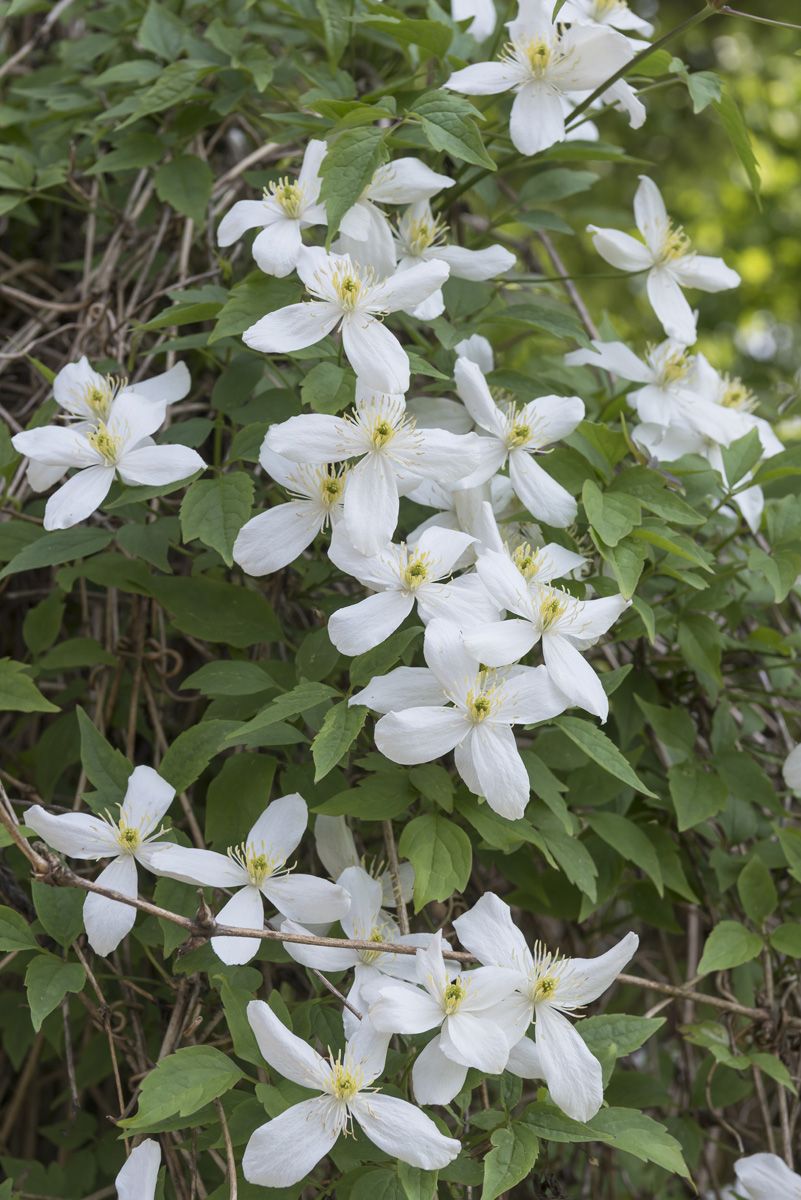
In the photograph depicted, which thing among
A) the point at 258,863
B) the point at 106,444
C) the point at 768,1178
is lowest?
the point at 768,1178

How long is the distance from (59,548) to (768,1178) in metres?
0.74

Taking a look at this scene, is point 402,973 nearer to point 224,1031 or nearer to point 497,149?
point 224,1031

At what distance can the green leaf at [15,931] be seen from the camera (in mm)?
830

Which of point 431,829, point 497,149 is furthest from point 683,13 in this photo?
point 431,829

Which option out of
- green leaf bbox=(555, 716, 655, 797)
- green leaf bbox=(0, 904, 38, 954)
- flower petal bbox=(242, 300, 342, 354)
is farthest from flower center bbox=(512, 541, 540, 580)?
green leaf bbox=(0, 904, 38, 954)

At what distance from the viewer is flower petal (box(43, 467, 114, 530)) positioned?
2.91ft

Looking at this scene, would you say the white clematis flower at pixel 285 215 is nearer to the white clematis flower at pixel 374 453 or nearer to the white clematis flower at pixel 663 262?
the white clematis flower at pixel 374 453

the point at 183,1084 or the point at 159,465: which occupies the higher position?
the point at 159,465

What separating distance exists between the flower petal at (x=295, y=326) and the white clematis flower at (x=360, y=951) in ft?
1.25

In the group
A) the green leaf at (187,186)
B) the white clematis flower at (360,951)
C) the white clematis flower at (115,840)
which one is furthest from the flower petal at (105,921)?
the green leaf at (187,186)

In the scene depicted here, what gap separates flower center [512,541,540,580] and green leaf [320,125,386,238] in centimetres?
27

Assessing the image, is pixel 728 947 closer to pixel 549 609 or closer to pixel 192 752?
pixel 549 609

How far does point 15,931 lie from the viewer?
0.84 meters

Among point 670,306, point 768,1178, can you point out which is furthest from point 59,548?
point 768,1178
